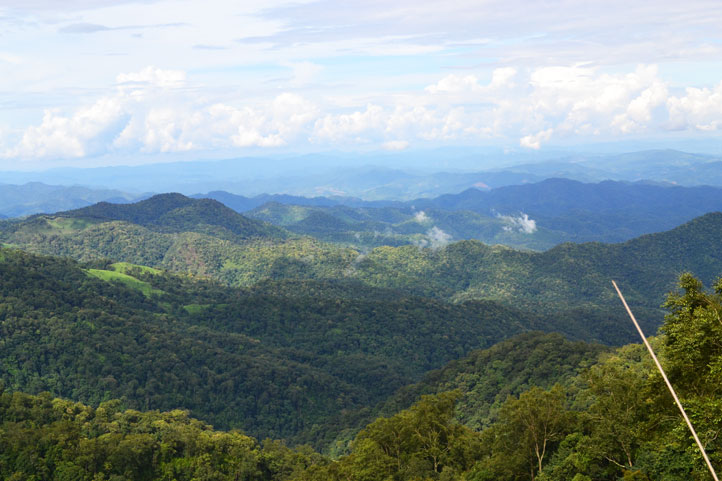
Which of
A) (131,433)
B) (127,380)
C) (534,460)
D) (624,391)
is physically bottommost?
(127,380)

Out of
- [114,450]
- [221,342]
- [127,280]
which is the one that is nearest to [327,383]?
[221,342]

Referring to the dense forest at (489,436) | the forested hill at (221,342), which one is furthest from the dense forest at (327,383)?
the forested hill at (221,342)

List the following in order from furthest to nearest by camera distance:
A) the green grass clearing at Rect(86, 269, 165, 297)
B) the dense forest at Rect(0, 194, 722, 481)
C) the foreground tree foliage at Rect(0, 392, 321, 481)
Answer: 1. the green grass clearing at Rect(86, 269, 165, 297)
2. the foreground tree foliage at Rect(0, 392, 321, 481)
3. the dense forest at Rect(0, 194, 722, 481)

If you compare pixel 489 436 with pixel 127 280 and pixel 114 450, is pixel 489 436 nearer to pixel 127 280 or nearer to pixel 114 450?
pixel 114 450

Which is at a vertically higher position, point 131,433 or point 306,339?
point 131,433

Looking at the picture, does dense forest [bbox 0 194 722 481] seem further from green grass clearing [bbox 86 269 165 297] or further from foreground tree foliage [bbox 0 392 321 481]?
green grass clearing [bbox 86 269 165 297]

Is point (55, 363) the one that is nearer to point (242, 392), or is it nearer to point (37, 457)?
point (242, 392)

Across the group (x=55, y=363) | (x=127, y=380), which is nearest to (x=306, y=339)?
(x=127, y=380)

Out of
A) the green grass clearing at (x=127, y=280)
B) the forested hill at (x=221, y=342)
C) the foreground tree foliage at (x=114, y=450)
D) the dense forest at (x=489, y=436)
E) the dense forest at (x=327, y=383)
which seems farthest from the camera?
the green grass clearing at (x=127, y=280)

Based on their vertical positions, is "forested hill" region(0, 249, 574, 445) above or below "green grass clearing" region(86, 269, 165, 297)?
below

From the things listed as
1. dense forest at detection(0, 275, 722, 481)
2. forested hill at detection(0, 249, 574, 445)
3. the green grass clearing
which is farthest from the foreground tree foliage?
the green grass clearing

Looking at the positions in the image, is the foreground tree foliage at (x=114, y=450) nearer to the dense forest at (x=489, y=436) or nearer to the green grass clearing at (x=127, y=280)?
the dense forest at (x=489, y=436)
